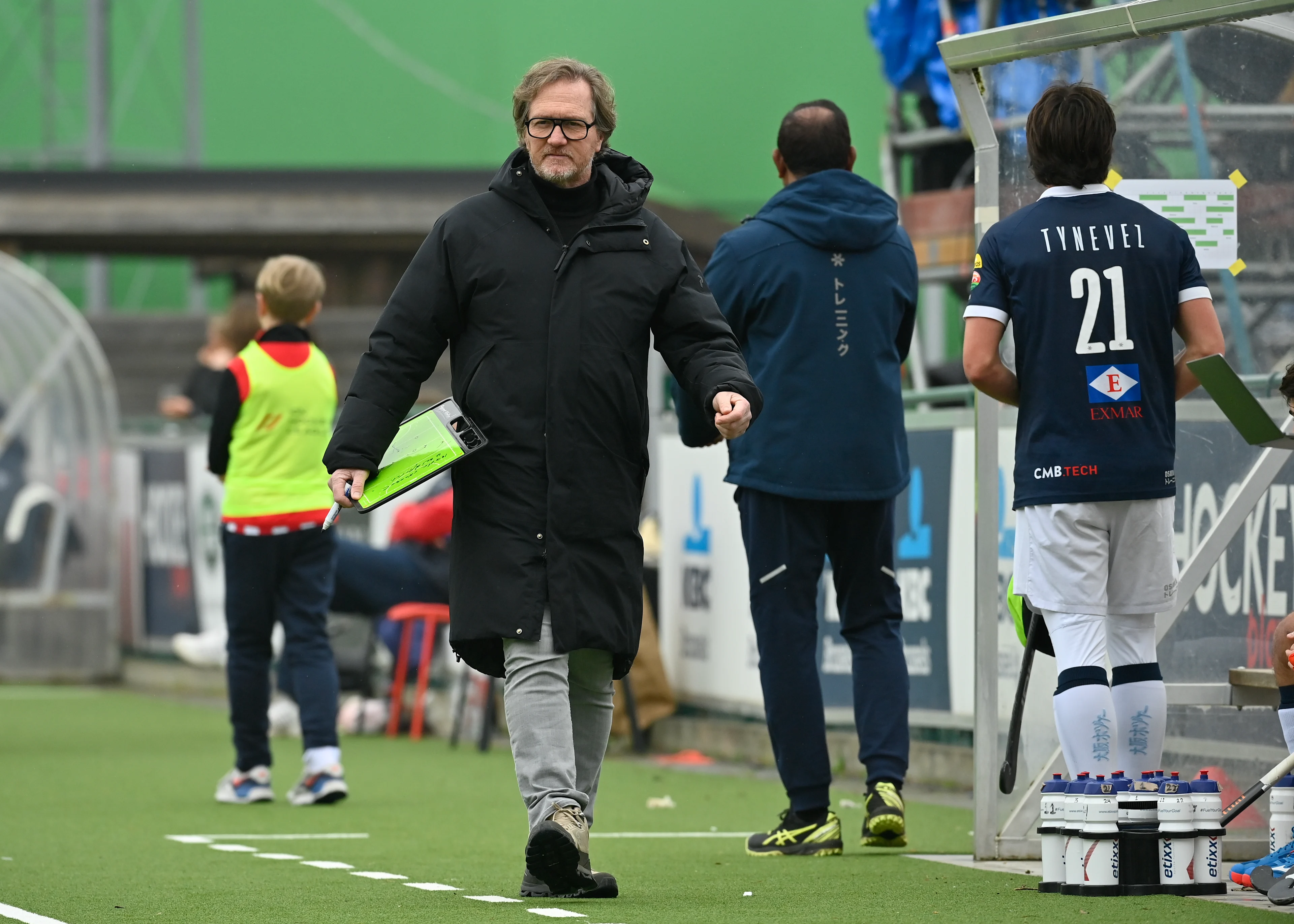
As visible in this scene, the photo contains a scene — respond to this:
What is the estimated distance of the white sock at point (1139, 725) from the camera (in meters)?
5.34

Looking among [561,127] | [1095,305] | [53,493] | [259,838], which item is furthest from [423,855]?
[53,493]

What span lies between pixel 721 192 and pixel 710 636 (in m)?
7.79

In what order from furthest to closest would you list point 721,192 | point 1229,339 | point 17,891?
point 721,192 < point 1229,339 < point 17,891

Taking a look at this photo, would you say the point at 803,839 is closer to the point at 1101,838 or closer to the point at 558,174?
the point at 1101,838

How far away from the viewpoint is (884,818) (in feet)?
20.9

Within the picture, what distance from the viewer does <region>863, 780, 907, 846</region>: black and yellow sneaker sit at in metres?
6.37

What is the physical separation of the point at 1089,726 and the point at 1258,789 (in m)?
0.43

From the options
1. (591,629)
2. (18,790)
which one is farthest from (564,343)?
(18,790)

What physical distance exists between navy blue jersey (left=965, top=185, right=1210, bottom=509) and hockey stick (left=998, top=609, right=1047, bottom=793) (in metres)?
0.37

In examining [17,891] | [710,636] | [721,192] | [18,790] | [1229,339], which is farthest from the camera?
[721,192]

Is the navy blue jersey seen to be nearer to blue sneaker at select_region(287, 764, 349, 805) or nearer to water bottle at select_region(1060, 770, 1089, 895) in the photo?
water bottle at select_region(1060, 770, 1089, 895)

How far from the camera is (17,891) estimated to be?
571cm

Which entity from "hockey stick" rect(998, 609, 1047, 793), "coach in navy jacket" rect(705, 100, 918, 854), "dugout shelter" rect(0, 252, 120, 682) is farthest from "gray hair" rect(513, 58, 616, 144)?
"dugout shelter" rect(0, 252, 120, 682)

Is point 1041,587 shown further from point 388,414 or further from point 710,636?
point 710,636
